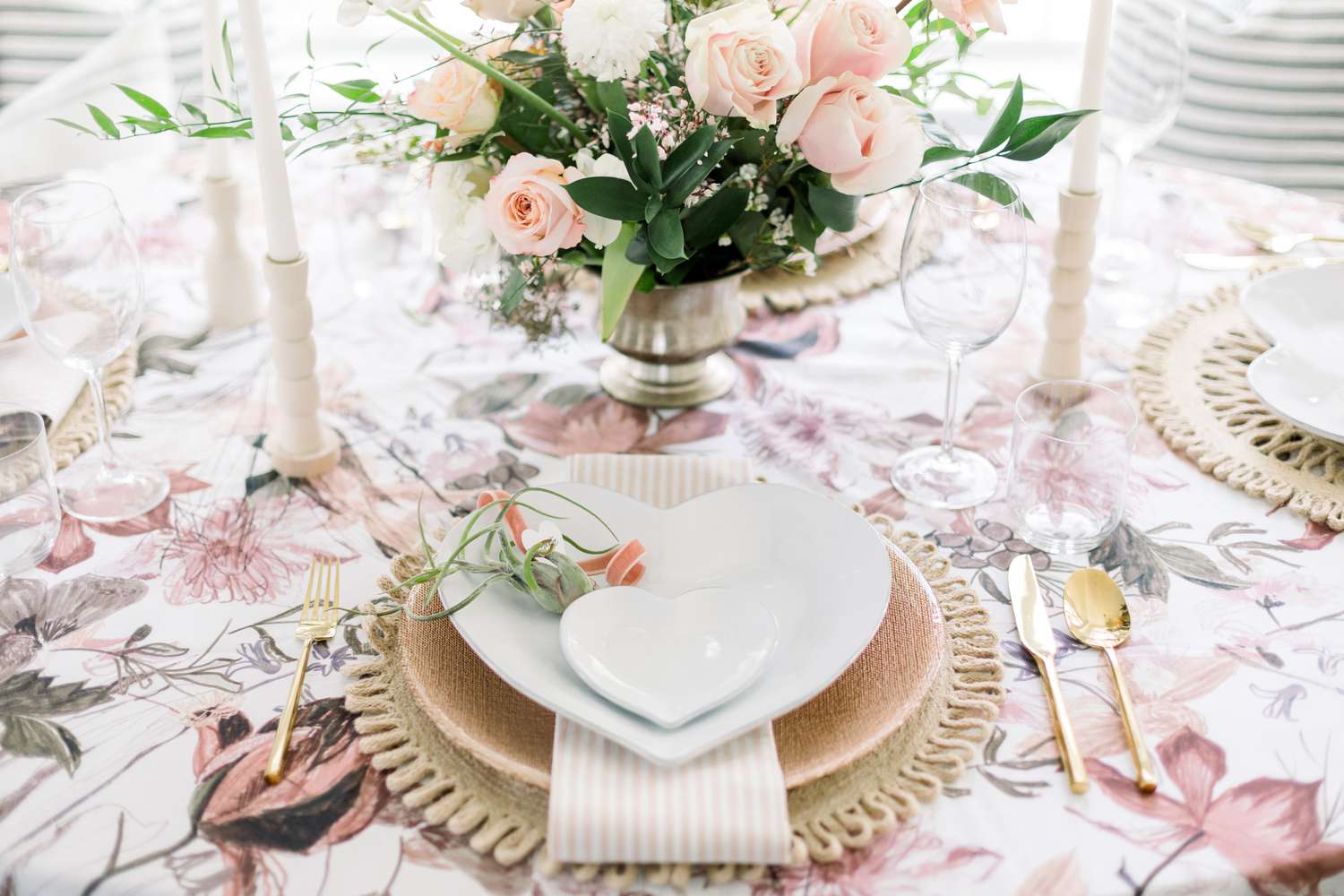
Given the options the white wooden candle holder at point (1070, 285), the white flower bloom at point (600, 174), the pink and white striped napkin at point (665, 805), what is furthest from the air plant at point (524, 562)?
the white wooden candle holder at point (1070, 285)

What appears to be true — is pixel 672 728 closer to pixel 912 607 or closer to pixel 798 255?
pixel 912 607

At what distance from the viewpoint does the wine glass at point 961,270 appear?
0.93 meters

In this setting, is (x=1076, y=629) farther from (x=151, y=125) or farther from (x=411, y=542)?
(x=151, y=125)

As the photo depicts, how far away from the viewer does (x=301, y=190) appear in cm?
154

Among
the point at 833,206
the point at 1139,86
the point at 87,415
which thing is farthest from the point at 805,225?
the point at 87,415

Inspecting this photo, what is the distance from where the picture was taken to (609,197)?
2.97ft

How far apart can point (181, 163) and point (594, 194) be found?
94 centimetres

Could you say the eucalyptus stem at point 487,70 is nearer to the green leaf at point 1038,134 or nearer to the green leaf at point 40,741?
the green leaf at point 1038,134

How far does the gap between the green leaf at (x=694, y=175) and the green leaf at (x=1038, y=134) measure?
23 cm

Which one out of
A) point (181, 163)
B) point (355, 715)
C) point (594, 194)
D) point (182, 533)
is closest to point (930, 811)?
point (355, 715)

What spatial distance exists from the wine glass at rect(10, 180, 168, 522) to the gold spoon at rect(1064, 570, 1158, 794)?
767 millimetres

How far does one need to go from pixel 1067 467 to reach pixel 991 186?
246 millimetres

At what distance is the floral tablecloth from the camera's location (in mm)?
710

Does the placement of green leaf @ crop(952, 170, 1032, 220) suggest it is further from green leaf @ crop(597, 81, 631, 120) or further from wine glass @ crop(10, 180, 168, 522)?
wine glass @ crop(10, 180, 168, 522)
